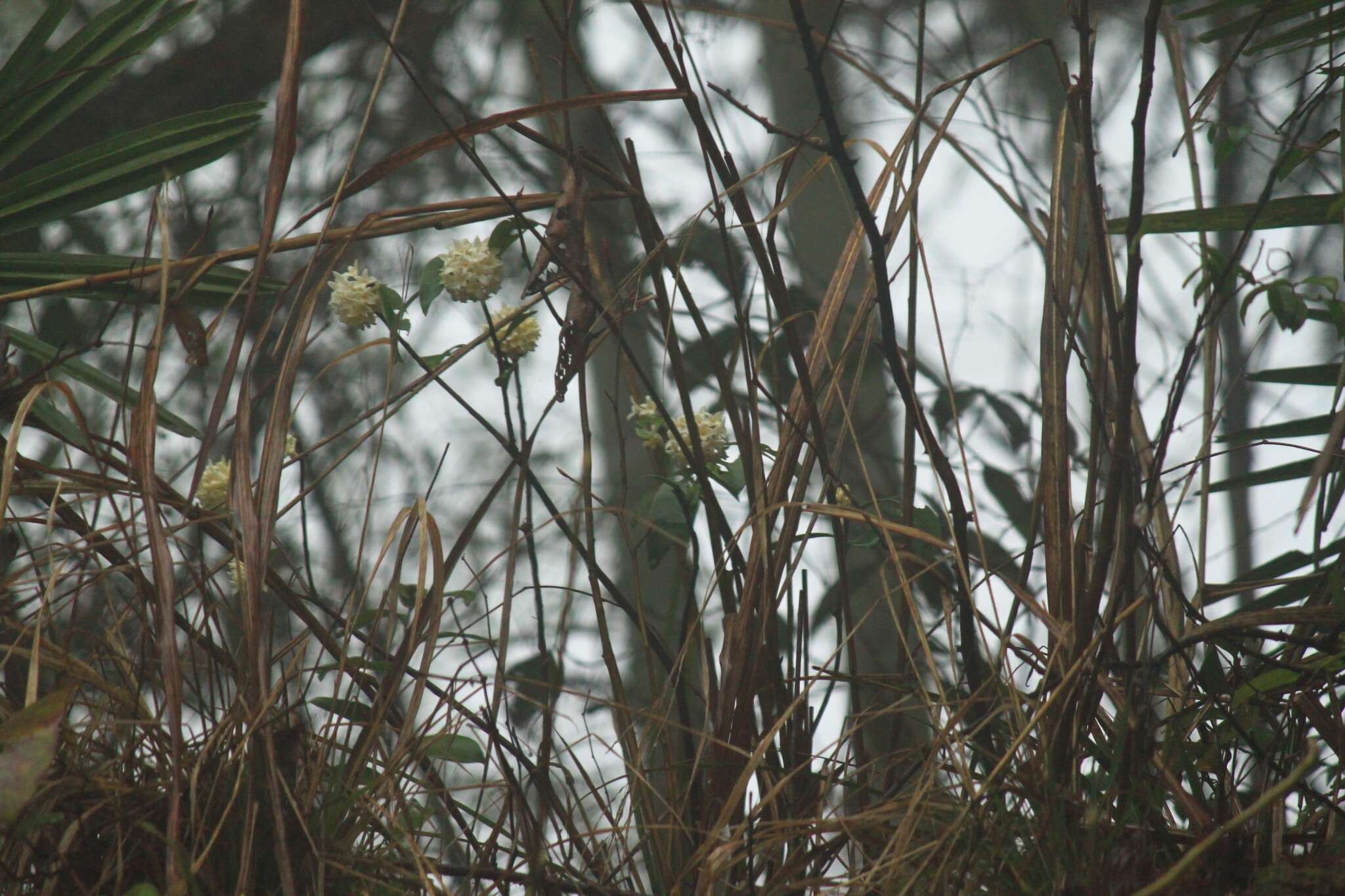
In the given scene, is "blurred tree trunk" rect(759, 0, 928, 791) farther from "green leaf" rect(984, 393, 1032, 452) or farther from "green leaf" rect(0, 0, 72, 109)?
"green leaf" rect(0, 0, 72, 109)

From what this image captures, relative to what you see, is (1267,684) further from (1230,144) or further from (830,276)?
(830,276)

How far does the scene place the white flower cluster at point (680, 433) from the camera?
2.61 feet

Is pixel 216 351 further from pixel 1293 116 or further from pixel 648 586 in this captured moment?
pixel 1293 116

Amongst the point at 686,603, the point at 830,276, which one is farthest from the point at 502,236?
the point at 830,276

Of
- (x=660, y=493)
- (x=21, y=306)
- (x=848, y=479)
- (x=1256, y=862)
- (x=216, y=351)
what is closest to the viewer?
(x=1256, y=862)

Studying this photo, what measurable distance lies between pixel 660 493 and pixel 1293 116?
1.63ft

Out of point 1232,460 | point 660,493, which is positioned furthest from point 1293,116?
point 1232,460

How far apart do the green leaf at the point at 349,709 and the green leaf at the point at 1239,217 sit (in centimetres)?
54

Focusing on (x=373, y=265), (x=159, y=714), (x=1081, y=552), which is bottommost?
(x=159, y=714)

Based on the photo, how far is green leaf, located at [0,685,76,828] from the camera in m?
0.41

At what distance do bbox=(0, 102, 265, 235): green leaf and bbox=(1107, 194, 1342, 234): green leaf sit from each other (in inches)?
28.0

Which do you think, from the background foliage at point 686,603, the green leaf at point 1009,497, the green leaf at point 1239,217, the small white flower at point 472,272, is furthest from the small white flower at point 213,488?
the green leaf at point 1009,497

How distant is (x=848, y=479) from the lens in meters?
1.66

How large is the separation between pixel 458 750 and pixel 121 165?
1.95 ft
